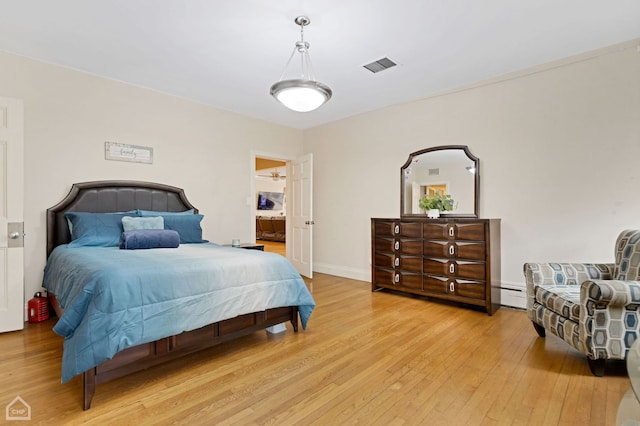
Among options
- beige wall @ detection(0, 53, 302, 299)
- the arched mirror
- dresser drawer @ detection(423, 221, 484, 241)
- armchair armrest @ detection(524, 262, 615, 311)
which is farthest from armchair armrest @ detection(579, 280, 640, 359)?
beige wall @ detection(0, 53, 302, 299)

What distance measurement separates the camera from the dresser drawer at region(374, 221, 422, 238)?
4.07 meters

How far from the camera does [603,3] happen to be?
2.45 metres

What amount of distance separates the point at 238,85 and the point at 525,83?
131 inches

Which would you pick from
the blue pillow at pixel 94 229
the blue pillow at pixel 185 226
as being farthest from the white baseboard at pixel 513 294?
the blue pillow at pixel 94 229

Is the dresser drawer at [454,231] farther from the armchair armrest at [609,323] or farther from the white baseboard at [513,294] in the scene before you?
the armchair armrest at [609,323]

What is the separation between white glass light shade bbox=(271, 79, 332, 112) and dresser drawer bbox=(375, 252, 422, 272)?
2.35 metres

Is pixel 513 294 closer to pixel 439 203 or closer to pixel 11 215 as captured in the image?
pixel 439 203

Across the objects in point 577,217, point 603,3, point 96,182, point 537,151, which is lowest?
point 577,217

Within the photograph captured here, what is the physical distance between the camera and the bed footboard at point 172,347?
1.84m

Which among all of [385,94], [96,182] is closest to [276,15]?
[385,94]

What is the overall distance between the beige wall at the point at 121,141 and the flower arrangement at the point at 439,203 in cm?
269

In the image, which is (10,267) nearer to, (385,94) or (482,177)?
(385,94)

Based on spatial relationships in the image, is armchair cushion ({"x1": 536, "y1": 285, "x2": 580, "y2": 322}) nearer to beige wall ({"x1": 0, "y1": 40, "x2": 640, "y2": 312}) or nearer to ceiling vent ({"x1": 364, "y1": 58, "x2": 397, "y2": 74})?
beige wall ({"x1": 0, "y1": 40, "x2": 640, "y2": 312})

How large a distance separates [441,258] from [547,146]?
1.64 metres
